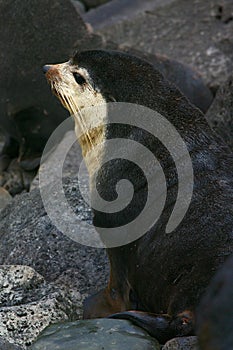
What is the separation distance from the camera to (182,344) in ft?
14.9

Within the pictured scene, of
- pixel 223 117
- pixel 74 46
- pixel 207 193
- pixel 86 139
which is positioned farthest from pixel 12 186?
pixel 207 193

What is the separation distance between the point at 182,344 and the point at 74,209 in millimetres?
2926

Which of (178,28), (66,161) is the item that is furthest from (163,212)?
(178,28)

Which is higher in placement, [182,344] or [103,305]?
[182,344]

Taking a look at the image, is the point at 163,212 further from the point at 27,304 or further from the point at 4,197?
the point at 4,197

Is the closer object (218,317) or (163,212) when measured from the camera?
(218,317)

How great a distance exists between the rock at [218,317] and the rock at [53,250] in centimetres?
297

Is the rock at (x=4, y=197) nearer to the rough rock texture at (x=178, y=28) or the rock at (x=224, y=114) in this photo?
the rock at (x=224, y=114)

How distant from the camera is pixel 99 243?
6938 mm

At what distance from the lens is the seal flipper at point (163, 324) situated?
4793 millimetres

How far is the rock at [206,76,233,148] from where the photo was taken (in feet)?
26.3

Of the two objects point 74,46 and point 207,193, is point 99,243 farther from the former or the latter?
point 74,46

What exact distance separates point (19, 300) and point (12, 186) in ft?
13.9

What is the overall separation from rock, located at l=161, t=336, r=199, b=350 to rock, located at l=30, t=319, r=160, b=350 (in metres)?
0.12
